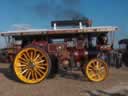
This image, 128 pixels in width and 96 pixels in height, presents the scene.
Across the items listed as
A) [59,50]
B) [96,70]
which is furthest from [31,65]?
[96,70]

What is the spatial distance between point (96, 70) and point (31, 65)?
8.49 ft

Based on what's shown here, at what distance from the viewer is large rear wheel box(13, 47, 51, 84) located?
14.6 m

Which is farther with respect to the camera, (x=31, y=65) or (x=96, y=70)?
(x=96, y=70)

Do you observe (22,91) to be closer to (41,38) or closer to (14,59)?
(14,59)

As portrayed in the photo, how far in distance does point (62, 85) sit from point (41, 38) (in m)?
2.43

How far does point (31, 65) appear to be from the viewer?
14734 mm

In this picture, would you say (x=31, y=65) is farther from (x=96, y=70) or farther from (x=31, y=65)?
(x=96, y=70)

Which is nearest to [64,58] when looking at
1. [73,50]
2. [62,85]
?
[73,50]

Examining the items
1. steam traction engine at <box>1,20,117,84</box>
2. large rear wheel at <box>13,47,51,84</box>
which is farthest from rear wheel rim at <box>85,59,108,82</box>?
A: large rear wheel at <box>13,47,51,84</box>

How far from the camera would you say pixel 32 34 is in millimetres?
15172

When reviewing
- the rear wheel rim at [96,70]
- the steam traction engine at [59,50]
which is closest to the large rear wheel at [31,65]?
the steam traction engine at [59,50]

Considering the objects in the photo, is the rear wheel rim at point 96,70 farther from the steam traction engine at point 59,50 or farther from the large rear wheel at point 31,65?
the large rear wheel at point 31,65

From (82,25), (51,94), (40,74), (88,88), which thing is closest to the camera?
(51,94)

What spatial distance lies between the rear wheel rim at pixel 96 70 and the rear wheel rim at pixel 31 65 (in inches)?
67.8
